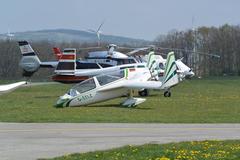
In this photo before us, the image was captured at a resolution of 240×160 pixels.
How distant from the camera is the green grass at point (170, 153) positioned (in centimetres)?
1045

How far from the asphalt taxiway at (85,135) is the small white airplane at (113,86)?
9.17 m

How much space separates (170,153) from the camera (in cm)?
1093

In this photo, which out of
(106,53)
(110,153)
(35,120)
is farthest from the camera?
(106,53)

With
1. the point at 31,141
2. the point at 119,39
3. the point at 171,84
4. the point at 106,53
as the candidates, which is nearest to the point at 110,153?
the point at 31,141

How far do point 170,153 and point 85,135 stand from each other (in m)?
4.90

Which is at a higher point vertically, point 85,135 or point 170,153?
point 170,153

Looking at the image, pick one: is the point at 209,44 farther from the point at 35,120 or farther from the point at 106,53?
the point at 35,120

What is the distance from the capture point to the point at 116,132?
640 inches

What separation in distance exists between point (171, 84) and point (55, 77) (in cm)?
1420

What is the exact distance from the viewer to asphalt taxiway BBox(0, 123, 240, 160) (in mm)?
12648

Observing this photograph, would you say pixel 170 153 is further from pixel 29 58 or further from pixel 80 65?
pixel 29 58

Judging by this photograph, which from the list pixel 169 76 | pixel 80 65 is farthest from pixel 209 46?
pixel 169 76

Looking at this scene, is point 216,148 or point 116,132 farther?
point 116,132

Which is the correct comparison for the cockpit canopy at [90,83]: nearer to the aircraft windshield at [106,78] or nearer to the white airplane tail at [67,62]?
the aircraft windshield at [106,78]
